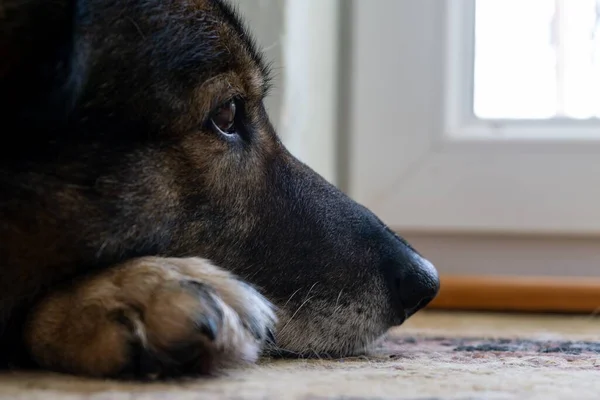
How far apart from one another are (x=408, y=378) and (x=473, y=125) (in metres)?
1.38

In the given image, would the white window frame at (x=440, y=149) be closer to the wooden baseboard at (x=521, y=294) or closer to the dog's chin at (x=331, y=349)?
the wooden baseboard at (x=521, y=294)

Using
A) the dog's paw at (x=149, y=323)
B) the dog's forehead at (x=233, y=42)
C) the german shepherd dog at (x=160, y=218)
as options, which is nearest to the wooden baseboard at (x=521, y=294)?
the german shepherd dog at (x=160, y=218)

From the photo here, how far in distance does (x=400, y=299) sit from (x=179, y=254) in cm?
30

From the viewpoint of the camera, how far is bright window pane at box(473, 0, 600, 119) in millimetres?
2064

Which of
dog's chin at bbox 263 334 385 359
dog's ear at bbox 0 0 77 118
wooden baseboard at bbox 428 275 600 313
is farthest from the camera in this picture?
wooden baseboard at bbox 428 275 600 313

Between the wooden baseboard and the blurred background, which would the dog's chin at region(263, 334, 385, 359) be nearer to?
the wooden baseboard

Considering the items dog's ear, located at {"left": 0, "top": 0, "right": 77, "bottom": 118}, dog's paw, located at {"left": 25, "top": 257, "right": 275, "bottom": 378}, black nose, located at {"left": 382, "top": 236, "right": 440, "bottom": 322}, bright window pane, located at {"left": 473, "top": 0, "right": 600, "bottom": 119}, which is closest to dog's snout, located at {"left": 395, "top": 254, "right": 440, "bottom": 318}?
black nose, located at {"left": 382, "top": 236, "right": 440, "bottom": 322}

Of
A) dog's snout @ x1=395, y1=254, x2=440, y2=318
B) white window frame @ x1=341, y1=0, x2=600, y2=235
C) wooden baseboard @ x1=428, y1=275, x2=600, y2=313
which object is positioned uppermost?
white window frame @ x1=341, y1=0, x2=600, y2=235

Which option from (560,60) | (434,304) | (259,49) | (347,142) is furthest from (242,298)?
(560,60)

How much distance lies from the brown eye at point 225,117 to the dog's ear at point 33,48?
19 cm

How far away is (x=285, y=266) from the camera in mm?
1028

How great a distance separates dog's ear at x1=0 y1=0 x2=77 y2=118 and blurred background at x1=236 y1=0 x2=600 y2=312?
3.58 ft

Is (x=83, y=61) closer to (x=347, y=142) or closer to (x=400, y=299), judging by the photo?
(x=400, y=299)

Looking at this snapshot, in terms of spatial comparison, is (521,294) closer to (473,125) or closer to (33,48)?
(473,125)
